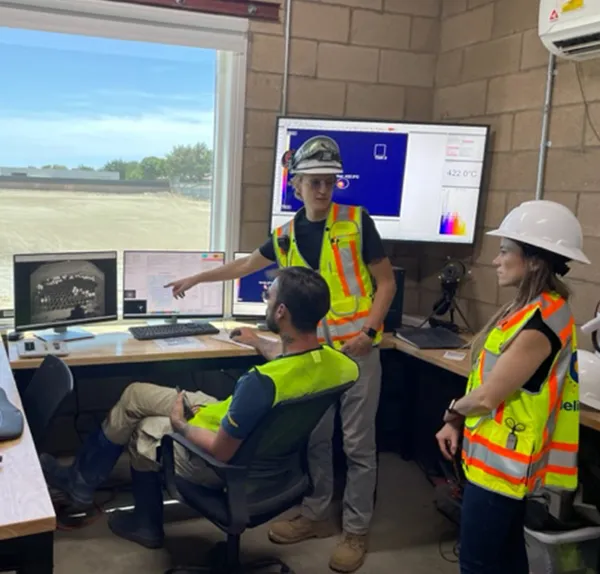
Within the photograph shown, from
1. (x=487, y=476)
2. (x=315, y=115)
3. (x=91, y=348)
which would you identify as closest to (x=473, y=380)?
(x=487, y=476)

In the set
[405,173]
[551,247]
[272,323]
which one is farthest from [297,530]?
[405,173]

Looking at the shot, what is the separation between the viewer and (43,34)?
129 inches

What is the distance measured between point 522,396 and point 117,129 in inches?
98.6

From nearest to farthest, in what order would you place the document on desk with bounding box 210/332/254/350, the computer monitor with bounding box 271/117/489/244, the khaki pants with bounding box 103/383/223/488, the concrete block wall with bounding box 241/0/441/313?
the khaki pants with bounding box 103/383/223/488, the document on desk with bounding box 210/332/254/350, the computer monitor with bounding box 271/117/489/244, the concrete block wall with bounding box 241/0/441/313

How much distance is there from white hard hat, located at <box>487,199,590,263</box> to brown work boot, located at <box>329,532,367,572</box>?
4.80 ft

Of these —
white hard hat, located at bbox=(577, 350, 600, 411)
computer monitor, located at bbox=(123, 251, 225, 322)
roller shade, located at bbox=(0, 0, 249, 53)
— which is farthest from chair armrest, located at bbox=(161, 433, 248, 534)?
roller shade, located at bbox=(0, 0, 249, 53)

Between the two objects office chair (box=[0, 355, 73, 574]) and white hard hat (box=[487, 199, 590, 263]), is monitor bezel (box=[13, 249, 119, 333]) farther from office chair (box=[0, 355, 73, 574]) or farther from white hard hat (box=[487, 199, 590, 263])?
white hard hat (box=[487, 199, 590, 263])

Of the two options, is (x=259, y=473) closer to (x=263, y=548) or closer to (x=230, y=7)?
(x=263, y=548)

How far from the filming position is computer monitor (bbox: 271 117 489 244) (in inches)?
137

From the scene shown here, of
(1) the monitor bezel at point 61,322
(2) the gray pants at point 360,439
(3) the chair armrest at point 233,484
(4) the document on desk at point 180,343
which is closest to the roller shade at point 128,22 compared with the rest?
(1) the monitor bezel at point 61,322

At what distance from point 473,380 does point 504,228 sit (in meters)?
0.44

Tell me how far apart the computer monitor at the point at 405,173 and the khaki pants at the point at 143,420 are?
4.22 feet

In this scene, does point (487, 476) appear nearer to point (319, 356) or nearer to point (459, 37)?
point (319, 356)

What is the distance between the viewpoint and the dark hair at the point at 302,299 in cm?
210
